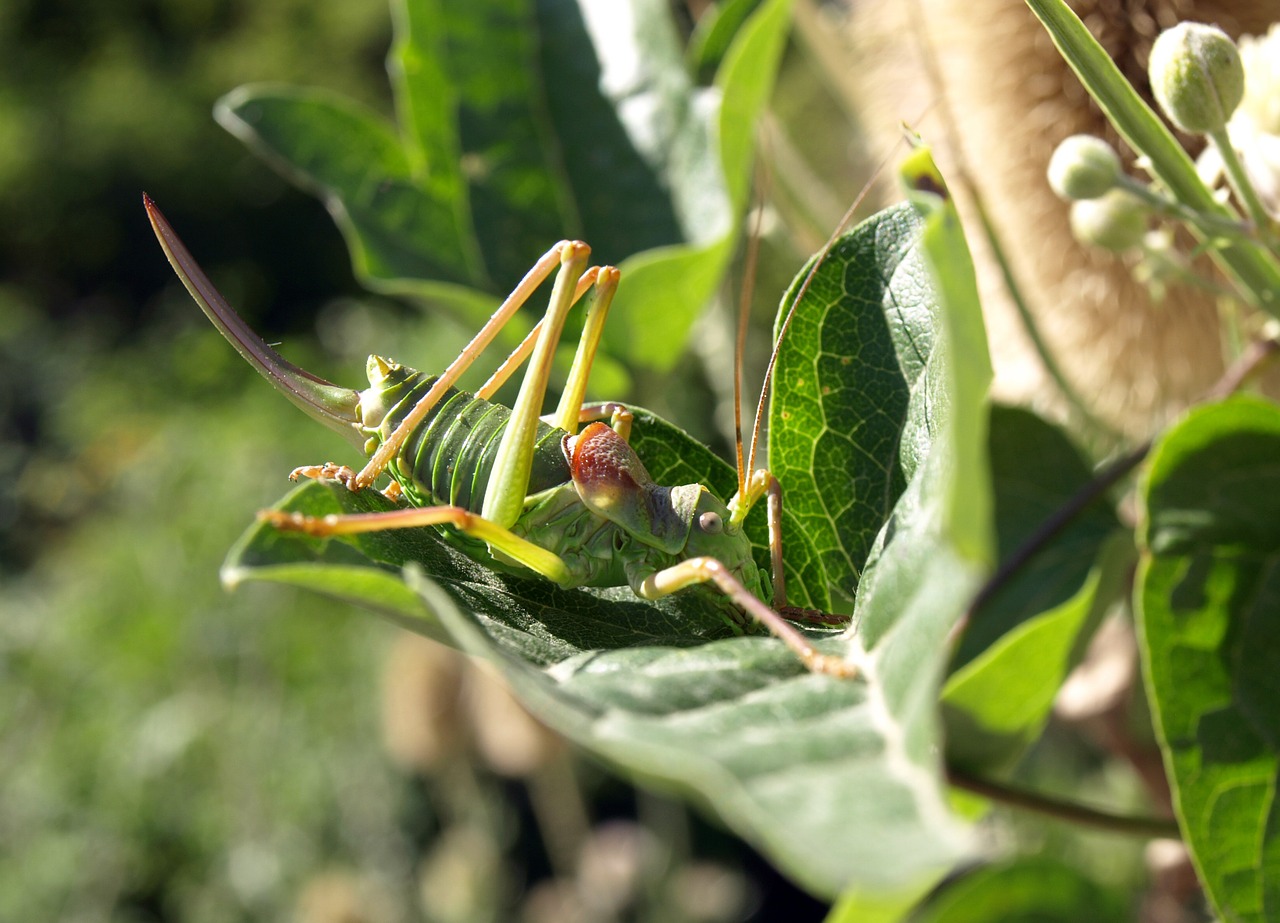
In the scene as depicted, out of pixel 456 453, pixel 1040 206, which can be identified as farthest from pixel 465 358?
pixel 1040 206

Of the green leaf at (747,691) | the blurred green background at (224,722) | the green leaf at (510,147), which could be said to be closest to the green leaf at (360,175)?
the green leaf at (510,147)

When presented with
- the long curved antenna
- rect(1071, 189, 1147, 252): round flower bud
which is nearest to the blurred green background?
the long curved antenna

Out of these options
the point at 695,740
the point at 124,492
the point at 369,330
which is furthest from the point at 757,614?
the point at 369,330

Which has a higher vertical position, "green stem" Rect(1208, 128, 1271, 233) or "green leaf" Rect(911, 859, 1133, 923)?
"green stem" Rect(1208, 128, 1271, 233)

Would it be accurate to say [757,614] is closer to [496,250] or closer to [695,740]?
[695,740]

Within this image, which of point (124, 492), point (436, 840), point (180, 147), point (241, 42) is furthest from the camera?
point (241, 42)

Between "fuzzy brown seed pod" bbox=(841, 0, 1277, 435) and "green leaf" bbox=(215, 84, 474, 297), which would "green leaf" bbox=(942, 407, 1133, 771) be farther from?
"green leaf" bbox=(215, 84, 474, 297)
